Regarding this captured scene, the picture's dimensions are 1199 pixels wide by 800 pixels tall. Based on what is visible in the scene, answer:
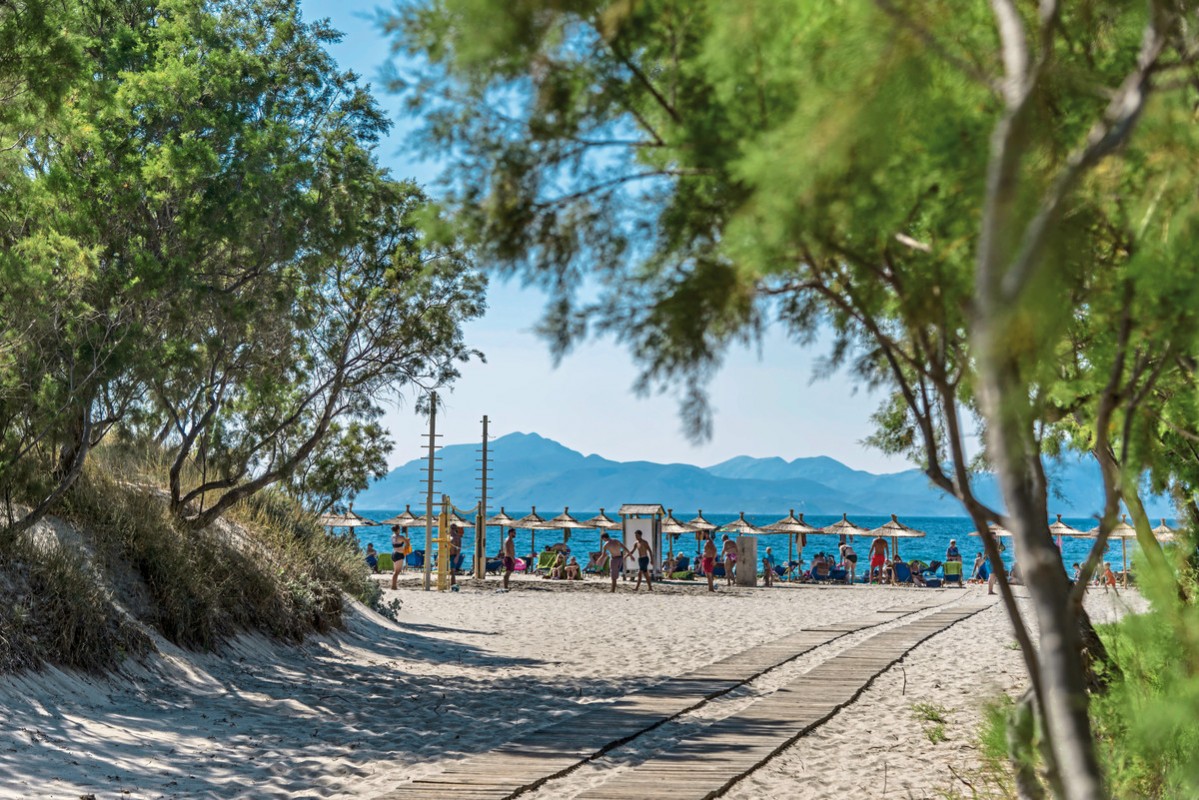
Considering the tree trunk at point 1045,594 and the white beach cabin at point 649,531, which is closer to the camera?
the tree trunk at point 1045,594

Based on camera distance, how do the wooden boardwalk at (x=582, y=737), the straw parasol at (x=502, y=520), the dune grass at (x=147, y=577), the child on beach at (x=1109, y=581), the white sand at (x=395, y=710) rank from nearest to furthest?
the child on beach at (x=1109, y=581) → the wooden boardwalk at (x=582, y=737) → the white sand at (x=395, y=710) → the dune grass at (x=147, y=577) → the straw parasol at (x=502, y=520)

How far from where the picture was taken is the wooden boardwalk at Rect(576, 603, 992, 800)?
22.2 ft

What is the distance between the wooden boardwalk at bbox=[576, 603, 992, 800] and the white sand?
15 centimetres

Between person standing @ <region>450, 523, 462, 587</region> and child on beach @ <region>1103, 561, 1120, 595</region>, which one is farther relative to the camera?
person standing @ <region>450, 523, 462, 587</region>

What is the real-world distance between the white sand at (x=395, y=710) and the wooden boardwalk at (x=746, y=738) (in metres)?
0.15

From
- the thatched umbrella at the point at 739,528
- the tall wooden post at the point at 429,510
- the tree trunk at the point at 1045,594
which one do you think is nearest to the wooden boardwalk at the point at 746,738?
the tree trunk at the point at 1045,594

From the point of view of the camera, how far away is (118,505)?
12633 mm

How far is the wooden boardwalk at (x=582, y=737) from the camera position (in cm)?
678

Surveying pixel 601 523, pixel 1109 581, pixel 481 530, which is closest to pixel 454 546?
pixel 481 530

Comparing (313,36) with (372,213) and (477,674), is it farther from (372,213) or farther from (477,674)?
(477,674)

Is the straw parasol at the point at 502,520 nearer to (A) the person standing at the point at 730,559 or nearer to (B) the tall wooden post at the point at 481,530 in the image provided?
(B) the tall wooden post at the point at 481,530

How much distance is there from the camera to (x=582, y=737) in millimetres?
8508

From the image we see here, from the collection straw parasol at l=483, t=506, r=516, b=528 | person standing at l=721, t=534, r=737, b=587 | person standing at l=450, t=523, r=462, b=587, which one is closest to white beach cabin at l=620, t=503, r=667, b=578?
person standing at l=721, t=534, r=737, b=587

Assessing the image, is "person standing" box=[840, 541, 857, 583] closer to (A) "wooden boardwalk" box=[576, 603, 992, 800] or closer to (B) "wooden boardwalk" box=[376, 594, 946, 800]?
(B) "wooden boardwalk" box=[376, 594, 946, 800]
